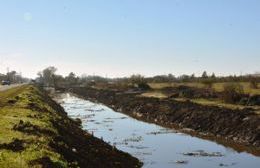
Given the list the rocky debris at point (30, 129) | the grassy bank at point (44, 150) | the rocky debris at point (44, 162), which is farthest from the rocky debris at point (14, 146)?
the rocky debris at point (30, 129)

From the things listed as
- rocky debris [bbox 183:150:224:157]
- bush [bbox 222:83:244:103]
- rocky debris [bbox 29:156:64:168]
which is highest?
bush [bbox 222:83:244:103]

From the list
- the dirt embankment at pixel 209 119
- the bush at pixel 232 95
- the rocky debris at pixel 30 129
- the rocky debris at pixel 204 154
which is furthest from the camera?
the bush at pixel 232 95

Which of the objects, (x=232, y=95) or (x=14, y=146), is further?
(x=232, y=95)

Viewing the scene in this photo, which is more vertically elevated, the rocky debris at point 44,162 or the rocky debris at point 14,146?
the rocky debris at point 14,146

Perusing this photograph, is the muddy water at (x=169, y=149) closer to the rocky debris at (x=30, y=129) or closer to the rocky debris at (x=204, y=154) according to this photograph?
the rocky debris at (x=204, y=154)

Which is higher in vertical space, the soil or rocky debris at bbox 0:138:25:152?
rocky debris at bbox 0:138:25:152

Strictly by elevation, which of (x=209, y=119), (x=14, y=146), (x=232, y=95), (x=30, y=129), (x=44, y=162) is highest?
(x=232, y=95)

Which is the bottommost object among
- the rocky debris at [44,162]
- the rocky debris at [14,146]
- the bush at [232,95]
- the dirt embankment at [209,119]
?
the dirt embankment at [209,119]

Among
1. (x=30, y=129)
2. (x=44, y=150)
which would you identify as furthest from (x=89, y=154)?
(x=44, y=150)

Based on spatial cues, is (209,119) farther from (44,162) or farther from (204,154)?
(44,162)

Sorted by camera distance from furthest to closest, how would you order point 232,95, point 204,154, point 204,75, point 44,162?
point 204,75 < point 232,95 < point 204,154 < point 44,162

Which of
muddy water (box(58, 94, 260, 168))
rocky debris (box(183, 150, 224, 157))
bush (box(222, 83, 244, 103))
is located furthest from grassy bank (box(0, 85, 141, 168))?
bush (box(222, 83, 244, 103))

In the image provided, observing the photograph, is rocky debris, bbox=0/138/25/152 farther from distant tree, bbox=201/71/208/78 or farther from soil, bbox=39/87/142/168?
distant tree, bbox=201/71/208/78

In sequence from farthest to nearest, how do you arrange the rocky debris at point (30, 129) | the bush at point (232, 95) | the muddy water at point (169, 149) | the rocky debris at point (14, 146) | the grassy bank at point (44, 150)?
the bush at point (232, 95)
the muddy water at point (169, 149)
the rocky debris at point (30, 129)
the rocky debris at point (14, 146)
the grassy bank at point (44, 150)
